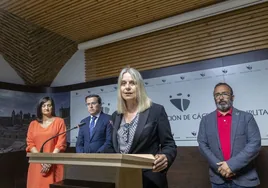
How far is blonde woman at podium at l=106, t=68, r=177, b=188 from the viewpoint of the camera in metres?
1.46

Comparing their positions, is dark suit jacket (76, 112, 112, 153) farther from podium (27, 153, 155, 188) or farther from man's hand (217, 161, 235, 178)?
podium (27, 153, 155, 188)

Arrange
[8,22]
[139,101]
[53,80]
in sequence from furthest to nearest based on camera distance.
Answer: [53,80] → [8,22] → [139,101]

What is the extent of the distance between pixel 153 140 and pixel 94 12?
3.41 meters

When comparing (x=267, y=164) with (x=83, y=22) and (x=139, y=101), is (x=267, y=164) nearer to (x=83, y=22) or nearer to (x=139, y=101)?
(x=139, y=101)

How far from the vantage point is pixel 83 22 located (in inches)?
189

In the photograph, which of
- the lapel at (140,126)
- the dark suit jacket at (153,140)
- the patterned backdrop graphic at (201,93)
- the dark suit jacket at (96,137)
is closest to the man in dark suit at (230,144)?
the patterned backdrop graphic at (201,93)

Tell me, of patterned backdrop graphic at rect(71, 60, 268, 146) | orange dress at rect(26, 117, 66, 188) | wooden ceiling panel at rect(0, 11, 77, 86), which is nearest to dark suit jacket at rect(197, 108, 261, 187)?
patterned backdrop graphic at rect(71, 60, 268, 146)

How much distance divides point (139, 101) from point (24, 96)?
4.68 meters

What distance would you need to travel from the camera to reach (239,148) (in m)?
2.67

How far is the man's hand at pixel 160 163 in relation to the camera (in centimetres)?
126

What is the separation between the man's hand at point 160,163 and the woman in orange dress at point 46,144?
219 centimetres

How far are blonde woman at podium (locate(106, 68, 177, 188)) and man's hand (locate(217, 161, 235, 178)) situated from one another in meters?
1.31

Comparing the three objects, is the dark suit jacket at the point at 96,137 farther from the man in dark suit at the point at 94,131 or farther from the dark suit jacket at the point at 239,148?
the dark suit jacket at the point at 239,148

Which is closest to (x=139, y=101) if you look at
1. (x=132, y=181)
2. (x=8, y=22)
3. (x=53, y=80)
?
(x=132, y=181)
